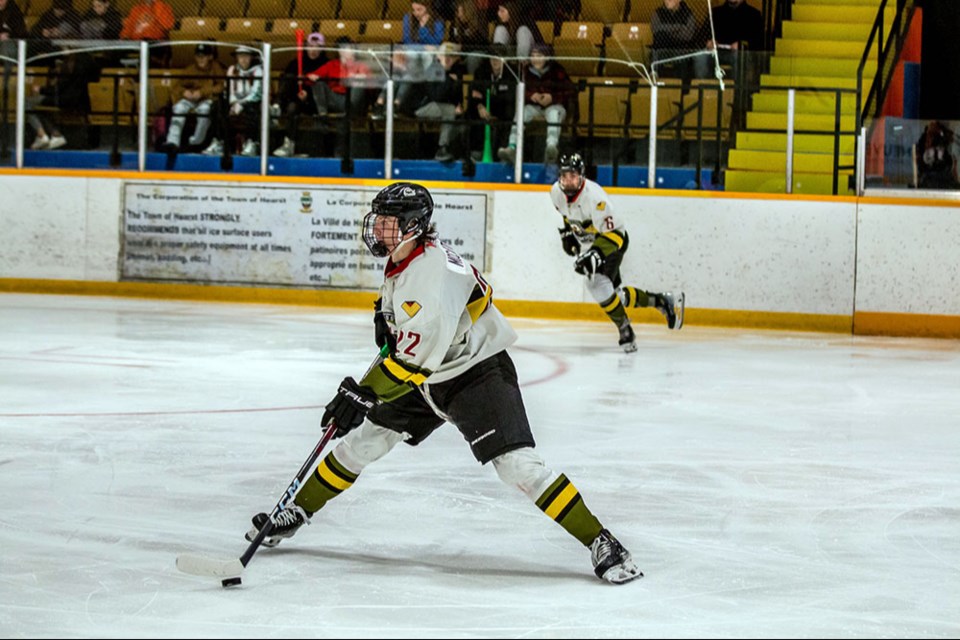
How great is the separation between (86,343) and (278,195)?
3.14 metres

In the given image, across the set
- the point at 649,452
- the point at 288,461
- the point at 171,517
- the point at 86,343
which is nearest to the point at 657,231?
the point at 86,343

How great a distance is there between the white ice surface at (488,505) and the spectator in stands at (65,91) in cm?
362

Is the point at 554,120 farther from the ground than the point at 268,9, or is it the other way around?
the point at 268,9

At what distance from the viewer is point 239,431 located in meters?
5.61

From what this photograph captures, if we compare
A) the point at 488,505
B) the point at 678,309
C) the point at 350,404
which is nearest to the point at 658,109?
the point at 678,309

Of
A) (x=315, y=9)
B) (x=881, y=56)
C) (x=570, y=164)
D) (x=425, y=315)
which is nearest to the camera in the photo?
(x=425, y=315)

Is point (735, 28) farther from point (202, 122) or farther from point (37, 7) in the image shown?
point (37, 7)

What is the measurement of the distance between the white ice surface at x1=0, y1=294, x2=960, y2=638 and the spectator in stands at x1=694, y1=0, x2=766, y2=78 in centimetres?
353

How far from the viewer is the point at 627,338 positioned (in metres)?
8.84

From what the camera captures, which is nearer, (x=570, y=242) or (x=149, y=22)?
(x=570, y=242)

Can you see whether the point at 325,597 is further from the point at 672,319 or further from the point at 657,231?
the point at 657,231

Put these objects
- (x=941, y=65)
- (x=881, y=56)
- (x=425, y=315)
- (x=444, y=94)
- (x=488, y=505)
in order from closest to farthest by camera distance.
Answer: (x=425, y=315), (x=488, y=505), (x=444, y=94), (x=881, y=56), (x=941, y=65)

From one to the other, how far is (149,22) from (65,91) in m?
0.92

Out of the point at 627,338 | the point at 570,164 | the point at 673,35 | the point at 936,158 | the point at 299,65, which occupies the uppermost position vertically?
the point at 673,35
